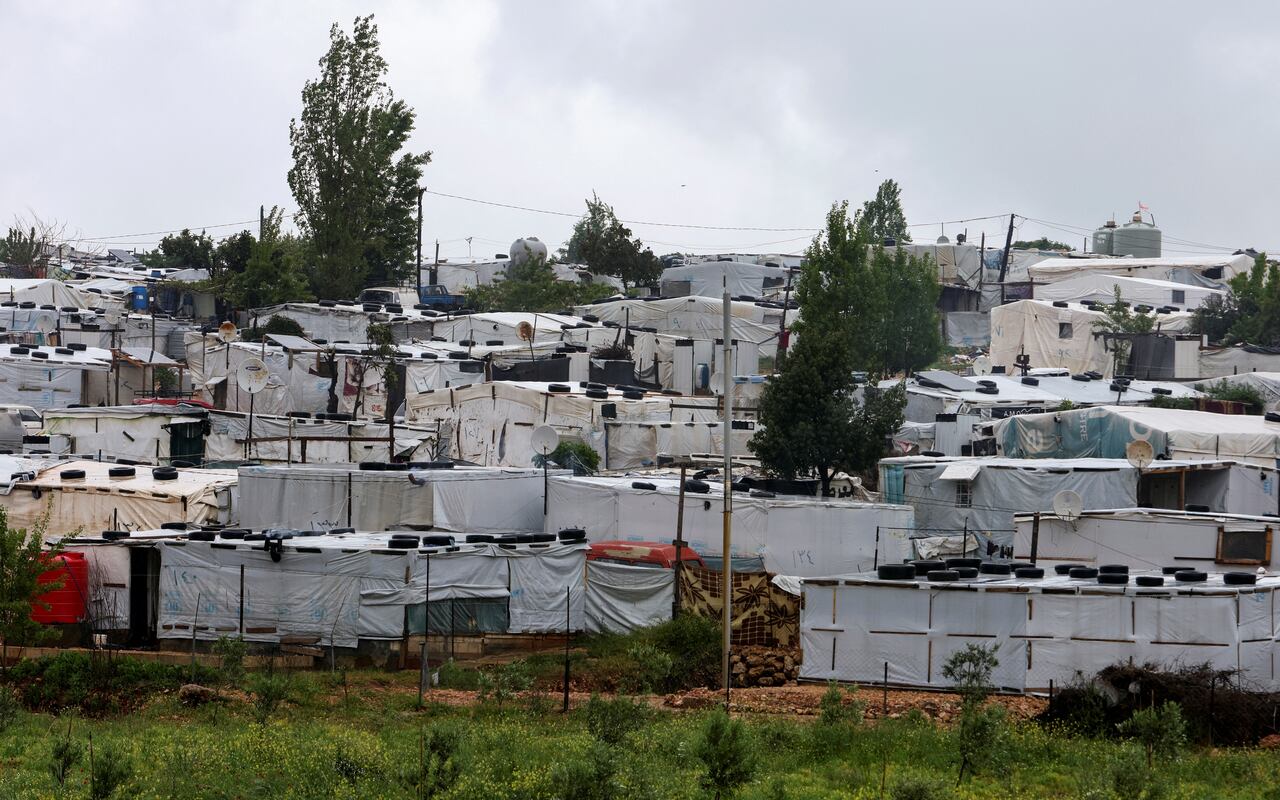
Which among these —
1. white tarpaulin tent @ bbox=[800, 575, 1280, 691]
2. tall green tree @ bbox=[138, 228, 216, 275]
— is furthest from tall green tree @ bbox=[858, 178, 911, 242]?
white tarpaulin tent @ bbox=[800, 575, 1280, 691]

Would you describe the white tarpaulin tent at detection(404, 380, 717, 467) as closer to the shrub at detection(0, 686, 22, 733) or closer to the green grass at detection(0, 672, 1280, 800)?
the green grass at detection(0, 672, 1280, 800)

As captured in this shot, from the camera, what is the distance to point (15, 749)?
60.6 feet

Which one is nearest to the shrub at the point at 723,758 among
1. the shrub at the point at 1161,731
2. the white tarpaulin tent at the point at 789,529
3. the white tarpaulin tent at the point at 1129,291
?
the shrub at the point at 1161,731

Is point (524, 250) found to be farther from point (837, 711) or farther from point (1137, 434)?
point (837, 711)

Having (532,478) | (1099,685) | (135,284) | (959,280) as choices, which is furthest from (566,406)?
(959,280)

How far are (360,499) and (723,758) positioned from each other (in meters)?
16.3

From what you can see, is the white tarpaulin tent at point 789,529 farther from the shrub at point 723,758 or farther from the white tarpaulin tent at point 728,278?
the white tarpaulin tent at point 728,278

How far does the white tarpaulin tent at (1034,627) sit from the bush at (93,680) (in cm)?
987

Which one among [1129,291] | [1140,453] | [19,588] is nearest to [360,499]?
[19,588]

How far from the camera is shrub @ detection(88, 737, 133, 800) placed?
49.6 feet

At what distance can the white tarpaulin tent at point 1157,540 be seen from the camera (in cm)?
2802

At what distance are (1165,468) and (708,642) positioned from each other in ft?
45.1

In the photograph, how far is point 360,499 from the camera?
99.1 feet

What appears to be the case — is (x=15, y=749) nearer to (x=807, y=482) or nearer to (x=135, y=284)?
(x=807, y=482)
